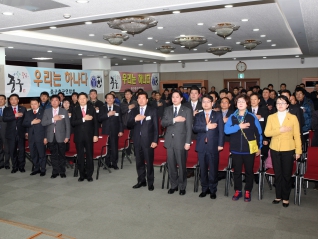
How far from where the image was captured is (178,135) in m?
5.18

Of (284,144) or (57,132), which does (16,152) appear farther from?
(284,144)

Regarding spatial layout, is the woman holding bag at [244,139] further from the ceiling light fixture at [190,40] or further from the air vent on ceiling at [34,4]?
the ceiling light fixture at [190,40]

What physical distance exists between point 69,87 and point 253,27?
6445 millimetres

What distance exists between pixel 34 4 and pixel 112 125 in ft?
9.94

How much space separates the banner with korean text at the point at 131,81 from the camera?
13.9 meters

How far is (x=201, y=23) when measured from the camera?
793 centimetres

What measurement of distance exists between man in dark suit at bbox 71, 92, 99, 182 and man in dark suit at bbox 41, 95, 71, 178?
42 cm

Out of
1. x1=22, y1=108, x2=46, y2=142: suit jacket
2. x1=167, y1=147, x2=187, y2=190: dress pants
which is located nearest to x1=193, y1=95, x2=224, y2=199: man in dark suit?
x1=167, y1=147, x2=187, y2=190: dress pants

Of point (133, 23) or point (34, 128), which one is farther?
point (34, 128)

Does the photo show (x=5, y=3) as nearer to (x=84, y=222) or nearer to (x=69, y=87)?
(x=84, y=222)

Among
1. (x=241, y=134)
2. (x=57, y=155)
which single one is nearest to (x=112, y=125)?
(x=57, y=155)

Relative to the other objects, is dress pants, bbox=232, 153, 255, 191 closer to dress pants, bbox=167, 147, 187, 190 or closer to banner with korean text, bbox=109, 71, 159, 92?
dress pants, bbox=167, 147, 187, 190

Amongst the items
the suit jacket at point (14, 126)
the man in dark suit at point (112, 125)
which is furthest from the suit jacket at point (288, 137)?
the suit jacket at point (14, 126)

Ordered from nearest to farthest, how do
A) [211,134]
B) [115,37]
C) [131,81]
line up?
[211,134]
[115,37]
[131,81]
